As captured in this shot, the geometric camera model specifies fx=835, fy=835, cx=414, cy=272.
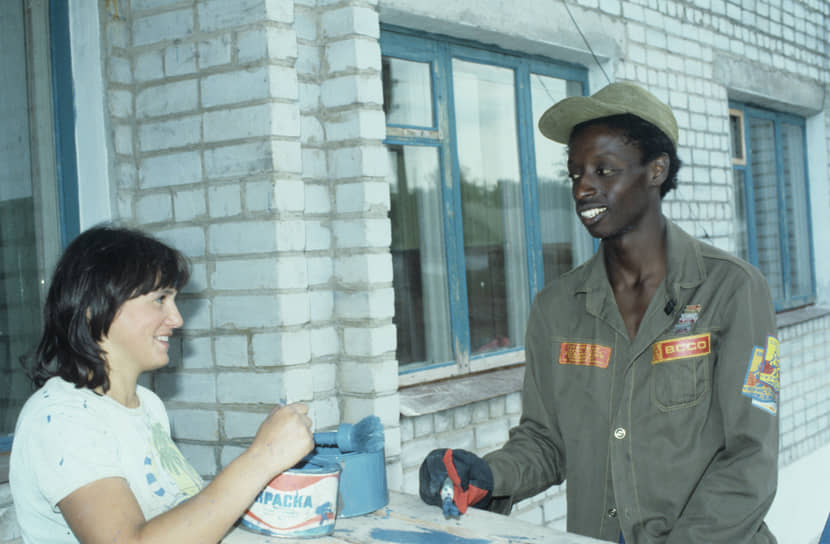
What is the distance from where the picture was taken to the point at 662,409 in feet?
7.08

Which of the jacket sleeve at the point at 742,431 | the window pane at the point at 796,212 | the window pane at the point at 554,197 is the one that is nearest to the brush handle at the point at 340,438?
the jacket sleeve at the point at 742,431

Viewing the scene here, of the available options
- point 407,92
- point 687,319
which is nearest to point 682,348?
point 687,319

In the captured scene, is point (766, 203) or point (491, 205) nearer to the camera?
point (491, 205)

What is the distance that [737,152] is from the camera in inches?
288

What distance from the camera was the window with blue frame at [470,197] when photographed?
13.9ft

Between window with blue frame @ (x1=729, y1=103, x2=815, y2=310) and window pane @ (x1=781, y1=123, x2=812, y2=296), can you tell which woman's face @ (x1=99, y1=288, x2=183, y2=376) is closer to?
window with blue frame @ (x1=729, y1=103, x2=815, y2=310)

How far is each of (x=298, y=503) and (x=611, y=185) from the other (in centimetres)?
121

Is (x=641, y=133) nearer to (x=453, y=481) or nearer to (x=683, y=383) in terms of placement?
(x=683, y=383)

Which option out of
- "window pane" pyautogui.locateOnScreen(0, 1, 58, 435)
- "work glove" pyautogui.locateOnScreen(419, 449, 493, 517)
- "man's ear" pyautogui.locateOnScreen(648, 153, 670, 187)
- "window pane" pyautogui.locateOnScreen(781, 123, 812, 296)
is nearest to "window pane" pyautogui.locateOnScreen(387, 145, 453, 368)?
"window pane" pyautogui.locateOnScreen(0, 1, 58, 435)

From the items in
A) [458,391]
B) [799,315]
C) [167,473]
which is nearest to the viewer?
[167,473]

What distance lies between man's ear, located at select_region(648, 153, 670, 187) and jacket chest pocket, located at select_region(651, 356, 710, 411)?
1.79 feet

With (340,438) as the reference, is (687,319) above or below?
above

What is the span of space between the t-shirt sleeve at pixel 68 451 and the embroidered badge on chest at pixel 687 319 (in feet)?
4.62

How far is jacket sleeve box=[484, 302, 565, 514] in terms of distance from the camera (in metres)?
2.26
